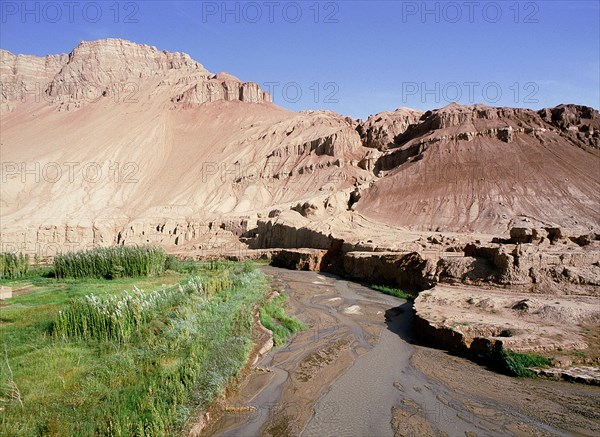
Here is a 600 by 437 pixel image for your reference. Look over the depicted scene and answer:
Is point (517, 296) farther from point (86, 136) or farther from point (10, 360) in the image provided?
point (86, 136)

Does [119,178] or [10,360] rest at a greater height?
[119,178]

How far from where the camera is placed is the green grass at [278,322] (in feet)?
39.0

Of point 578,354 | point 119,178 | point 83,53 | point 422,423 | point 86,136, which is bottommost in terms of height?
point 422,423

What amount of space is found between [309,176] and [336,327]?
40178 millimetres

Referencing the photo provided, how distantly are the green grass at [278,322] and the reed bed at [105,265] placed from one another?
9763 mm

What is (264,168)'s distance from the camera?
56500mm

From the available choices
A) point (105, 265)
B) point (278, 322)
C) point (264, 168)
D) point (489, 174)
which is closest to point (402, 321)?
point (278, 322)

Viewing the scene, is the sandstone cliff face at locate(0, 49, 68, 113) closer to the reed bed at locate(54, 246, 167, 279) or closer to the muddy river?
the reed bed at locate(54, 246, 167, 279)

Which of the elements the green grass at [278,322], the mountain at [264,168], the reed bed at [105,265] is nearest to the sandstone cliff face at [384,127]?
the mountain at [264,168]

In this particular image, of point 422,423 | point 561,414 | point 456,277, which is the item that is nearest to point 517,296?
point 456,277

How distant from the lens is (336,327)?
1329cm

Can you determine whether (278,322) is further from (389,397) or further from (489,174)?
(489,174)

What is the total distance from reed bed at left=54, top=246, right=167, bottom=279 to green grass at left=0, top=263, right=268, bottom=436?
7.79 meters

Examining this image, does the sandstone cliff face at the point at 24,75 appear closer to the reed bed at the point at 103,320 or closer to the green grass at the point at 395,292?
the green grass at the point at 395,292
